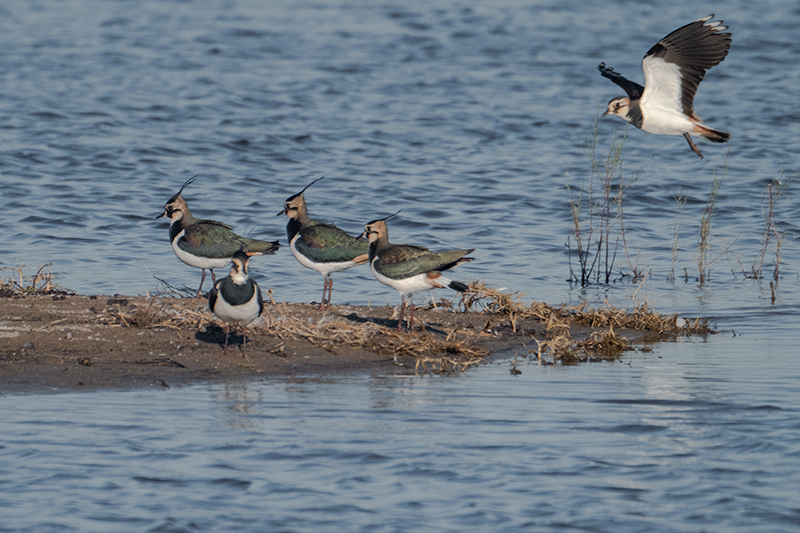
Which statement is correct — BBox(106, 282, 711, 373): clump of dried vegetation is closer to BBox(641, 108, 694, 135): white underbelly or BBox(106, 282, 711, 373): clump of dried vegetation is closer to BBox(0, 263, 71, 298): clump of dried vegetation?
BBox(0, 263, 71, 298): clump of dried vegetation

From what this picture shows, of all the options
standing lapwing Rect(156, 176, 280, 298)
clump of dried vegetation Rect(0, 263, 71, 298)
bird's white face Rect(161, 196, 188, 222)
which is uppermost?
bird's white face Rect(161, 196, 188, 222)

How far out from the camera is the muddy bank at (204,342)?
8.91m

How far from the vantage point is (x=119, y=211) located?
1650 centimetres

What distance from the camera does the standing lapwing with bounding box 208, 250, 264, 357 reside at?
8867 millimetres

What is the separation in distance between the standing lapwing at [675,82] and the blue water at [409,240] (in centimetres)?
219

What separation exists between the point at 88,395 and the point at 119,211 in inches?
339

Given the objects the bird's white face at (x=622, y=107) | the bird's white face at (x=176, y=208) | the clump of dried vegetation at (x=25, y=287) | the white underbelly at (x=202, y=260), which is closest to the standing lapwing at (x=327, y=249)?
the white underbelly at (x=202, y=260)

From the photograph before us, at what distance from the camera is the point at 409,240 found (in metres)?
15.1

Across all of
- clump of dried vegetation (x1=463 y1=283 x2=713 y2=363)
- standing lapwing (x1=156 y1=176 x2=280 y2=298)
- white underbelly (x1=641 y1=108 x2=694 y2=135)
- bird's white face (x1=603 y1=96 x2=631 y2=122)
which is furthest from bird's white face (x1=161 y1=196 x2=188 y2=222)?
white underbelly (x1=641 y1=108 x2=694 y2=135)

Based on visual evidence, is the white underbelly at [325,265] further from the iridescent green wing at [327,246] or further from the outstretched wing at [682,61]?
the outstretched wing at [682,61]

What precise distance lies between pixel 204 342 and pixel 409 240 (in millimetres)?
5918

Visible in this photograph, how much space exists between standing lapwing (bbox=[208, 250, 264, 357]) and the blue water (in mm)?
645

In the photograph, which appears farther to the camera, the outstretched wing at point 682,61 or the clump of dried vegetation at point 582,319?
the clump of dried vegetation at point 582,319

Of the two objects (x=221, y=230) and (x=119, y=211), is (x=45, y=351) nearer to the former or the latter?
(x=221, y=230)
